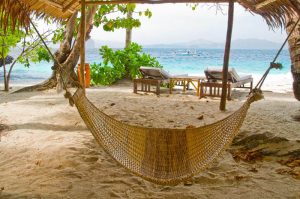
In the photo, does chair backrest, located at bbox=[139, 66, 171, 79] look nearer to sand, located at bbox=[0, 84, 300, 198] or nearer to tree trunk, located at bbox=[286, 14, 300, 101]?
sand, located at bbox=[0, 84, 300, 198]

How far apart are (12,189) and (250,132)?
2559 millimetres

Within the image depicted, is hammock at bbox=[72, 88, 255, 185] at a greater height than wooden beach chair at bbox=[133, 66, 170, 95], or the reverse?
wooden beach chair at bbox=[133, 66, 170, 95]

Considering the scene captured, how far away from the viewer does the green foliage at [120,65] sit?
28.6 ft

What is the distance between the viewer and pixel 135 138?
223 cm

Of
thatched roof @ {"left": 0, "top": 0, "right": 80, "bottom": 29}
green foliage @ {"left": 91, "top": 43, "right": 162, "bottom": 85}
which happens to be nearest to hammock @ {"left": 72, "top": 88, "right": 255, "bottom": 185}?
thatched roof @ {"left": 0, "top": 0, "right": 80, "bottom": 29}

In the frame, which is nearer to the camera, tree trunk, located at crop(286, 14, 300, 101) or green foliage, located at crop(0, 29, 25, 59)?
tree trunk, located at crop(286, 14, 300, 101)

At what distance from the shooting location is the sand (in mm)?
2088

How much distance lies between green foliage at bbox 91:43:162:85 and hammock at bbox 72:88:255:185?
6.49 metres

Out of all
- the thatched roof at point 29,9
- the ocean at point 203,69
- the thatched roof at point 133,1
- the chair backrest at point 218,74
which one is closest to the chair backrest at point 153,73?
the chair backrest at point 218,74

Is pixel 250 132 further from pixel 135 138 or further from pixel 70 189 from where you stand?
pixel 70 189

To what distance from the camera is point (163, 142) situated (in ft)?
7.34

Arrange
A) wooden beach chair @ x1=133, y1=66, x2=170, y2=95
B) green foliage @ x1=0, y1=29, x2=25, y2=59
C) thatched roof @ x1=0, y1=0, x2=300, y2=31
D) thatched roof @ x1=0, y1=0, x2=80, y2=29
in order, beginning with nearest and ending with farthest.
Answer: thatched roof @ x1=0, y1=0, x2=80, y2=29, thatched roof @ x1=0, y1=0, x2=300, y2=31, wooden beach chair @ x1=133, y1=66, x2=170, y2=95, green foliage @ x1=0, y1=29, x2=25, y2=59

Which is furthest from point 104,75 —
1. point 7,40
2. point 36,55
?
point 7,40

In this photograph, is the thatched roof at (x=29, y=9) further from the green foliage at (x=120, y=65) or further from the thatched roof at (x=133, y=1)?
the green foliage at (x=120, y=65)
